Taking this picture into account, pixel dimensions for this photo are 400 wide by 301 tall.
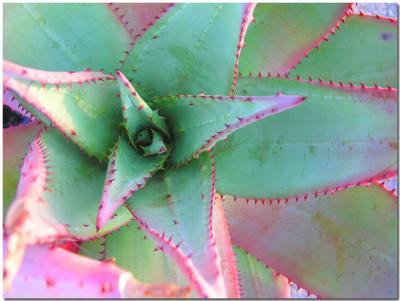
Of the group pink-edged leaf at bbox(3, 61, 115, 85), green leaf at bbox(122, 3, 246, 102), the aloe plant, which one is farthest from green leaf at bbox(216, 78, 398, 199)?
pink-edged leaf at bbox(3, 61, 115, 85)

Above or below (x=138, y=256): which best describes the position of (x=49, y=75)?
above

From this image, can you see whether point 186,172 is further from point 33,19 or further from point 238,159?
point 33,19

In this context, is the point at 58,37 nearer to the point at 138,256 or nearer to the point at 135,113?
the point at 135,113

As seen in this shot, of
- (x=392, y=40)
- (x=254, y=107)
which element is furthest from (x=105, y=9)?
(x=392, y=40)

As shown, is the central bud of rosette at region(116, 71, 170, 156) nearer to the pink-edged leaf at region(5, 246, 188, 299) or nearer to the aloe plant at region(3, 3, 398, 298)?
the aloe plant at region(3, 3, 398, 298)

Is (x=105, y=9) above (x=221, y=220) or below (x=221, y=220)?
above

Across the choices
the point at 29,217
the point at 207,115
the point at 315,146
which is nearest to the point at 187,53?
the point at 207,115
